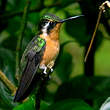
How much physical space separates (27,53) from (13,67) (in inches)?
25.6

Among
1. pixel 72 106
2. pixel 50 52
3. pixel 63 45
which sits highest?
pixel 50 52

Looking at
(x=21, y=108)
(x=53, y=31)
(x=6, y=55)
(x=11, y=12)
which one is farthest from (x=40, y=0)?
(x=21, y=108)

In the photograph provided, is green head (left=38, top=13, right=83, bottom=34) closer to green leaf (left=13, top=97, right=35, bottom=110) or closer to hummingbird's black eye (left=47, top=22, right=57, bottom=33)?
hummingbird's black eye (left=47, top=22, right=57, bottom=33)

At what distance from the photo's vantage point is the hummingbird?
Result: 1.75 m

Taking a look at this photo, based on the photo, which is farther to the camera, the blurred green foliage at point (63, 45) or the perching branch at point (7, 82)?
the blurred green foliage at point (63, 45)

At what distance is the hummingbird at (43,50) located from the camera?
1.75 meters

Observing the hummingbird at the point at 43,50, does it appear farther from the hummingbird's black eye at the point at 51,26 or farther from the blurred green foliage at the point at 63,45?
the blurred green foliage at the point at 63,45

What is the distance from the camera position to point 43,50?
1819mm

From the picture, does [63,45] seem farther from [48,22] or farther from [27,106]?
[27,106]

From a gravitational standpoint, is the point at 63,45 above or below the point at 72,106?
below

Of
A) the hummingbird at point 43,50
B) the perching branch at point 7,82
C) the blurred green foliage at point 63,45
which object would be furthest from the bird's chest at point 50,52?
the blurred green foliage at point 63,45

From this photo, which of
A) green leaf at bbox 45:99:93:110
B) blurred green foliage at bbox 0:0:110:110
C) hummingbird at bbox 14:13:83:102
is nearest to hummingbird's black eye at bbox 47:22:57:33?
hummingbird at bbox 14:13:83:102

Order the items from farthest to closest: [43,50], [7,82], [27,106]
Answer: [43,50] < [7,82] < [27,106]

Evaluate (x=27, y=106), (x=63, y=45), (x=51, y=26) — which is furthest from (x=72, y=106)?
(x=63, y=45)
